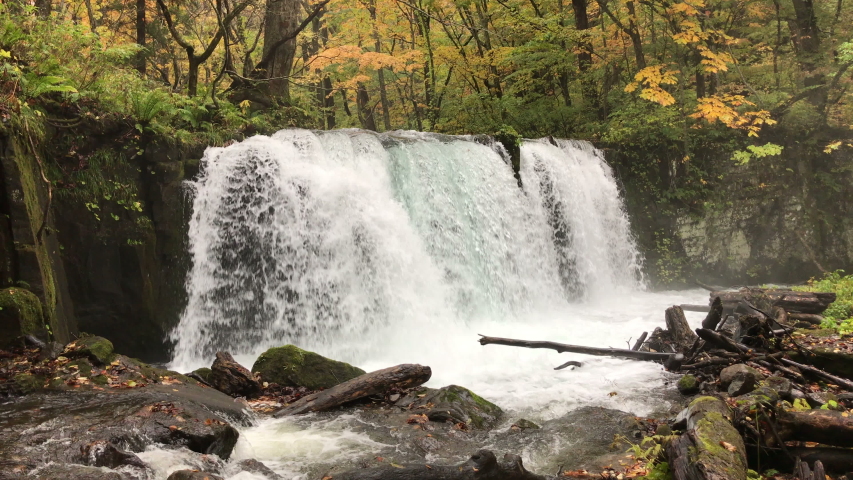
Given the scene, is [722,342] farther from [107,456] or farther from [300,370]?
[107,456]

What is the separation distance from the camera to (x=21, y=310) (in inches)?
212

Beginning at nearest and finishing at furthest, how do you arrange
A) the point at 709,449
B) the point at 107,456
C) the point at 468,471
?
the point at 709,449, the point at 468,471, the point at 107,456

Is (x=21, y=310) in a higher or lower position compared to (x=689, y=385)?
higher

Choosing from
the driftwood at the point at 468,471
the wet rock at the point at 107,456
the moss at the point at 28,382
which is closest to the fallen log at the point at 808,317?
the driftwood at the point at 468,471

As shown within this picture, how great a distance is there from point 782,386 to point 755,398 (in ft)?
2.66

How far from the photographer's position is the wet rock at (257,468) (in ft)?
13.0

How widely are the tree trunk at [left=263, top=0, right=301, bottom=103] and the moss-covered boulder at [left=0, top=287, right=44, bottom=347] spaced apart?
27.3ft

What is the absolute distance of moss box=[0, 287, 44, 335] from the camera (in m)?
5.28

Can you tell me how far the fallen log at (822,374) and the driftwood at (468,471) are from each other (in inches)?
118

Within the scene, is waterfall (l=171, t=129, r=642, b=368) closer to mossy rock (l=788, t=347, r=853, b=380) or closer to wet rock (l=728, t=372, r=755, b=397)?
wet rock (l=728, t=372, r=755, b=397)

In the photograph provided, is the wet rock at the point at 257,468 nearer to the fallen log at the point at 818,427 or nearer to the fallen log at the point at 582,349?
the fallen log at the point at 582,349

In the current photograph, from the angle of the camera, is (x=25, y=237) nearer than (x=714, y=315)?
Yes

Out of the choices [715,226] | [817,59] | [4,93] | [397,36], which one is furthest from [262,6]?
[817,59]

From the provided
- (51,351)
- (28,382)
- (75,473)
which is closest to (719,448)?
(75,473)
